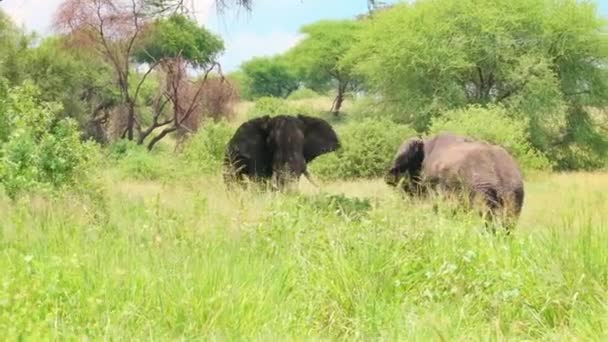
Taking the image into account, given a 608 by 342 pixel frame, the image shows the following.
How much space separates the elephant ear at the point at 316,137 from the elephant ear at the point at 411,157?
2738 mm

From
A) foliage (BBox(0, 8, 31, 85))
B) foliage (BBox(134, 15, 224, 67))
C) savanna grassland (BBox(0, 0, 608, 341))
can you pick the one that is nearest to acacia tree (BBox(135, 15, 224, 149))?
foliage (BBox(134, 15, 224, 67))

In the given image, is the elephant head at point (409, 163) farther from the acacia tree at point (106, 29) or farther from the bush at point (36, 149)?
the acacia tree at point (106, 29)

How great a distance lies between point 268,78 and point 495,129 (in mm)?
48221

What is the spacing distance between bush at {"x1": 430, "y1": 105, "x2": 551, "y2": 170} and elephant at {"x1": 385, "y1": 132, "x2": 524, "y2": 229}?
1358 cm

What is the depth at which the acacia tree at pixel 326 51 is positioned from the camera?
61.3 m

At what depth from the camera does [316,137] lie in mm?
15406

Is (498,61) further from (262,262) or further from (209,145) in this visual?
(262,262)

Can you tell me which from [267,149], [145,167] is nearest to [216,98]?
[145,167]

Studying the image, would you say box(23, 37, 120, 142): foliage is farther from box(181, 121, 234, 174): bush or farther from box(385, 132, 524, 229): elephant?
box(385, 132, 524, 229): elephant

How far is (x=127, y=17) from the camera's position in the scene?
1324 inches

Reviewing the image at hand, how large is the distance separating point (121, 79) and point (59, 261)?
3187 centimetres

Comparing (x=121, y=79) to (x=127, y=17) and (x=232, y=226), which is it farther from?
(x=232, y=226)

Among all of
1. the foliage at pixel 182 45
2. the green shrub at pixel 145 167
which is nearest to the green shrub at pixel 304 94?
the foliage at pixel 182 45

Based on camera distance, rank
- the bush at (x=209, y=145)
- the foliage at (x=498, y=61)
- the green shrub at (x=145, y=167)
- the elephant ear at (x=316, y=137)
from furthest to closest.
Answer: the foliage at (x=498, y=61), the bush at (x=209, y=145), the green shrub at (x=145, y=167), the elephant ear at (x=316, y=137)
